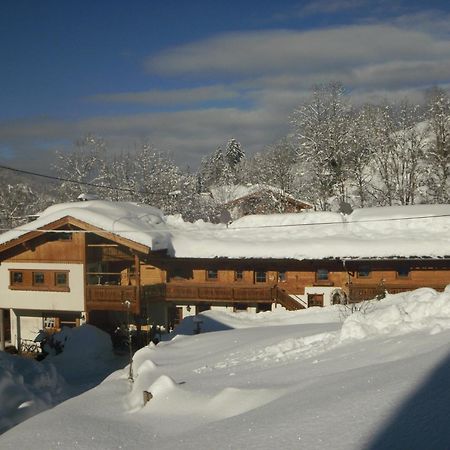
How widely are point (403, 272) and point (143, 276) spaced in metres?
13.2

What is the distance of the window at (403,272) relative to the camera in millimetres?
23797

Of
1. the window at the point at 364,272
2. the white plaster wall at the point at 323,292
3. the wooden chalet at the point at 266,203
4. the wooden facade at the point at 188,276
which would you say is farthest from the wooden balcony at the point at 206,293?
the wooden chalet at the point at 266,203

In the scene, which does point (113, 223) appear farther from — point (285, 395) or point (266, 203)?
point (266, 203)

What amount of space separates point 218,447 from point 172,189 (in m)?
42.1

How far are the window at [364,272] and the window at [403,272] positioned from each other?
4.32 ft

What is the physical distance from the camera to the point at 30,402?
44.2 feet

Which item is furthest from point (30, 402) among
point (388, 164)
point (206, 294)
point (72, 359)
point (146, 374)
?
point (388, 164)

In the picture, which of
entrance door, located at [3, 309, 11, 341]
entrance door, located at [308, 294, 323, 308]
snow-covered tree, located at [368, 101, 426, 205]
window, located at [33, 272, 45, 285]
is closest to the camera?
entrance door, located at [308, 294, 323, 308]

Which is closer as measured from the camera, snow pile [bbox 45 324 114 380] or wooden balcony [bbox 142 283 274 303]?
snow pile [bbox 45 324 114 380]

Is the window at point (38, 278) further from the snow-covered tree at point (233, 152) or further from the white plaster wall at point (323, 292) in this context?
the snow-covered tree at point (233, 152)

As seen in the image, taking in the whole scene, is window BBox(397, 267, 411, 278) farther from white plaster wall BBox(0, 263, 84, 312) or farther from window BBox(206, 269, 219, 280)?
white plaster wall BBox(0, 263, 84, 312)

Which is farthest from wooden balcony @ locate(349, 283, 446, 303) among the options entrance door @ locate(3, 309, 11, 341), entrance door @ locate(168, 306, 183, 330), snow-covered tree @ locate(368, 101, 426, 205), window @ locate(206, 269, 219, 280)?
entrance door @ locate(3, 309, 11, 341)

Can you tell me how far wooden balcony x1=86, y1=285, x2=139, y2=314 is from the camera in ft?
80.0

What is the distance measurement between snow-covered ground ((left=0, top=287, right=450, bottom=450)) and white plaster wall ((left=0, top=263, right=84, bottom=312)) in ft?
34.1
